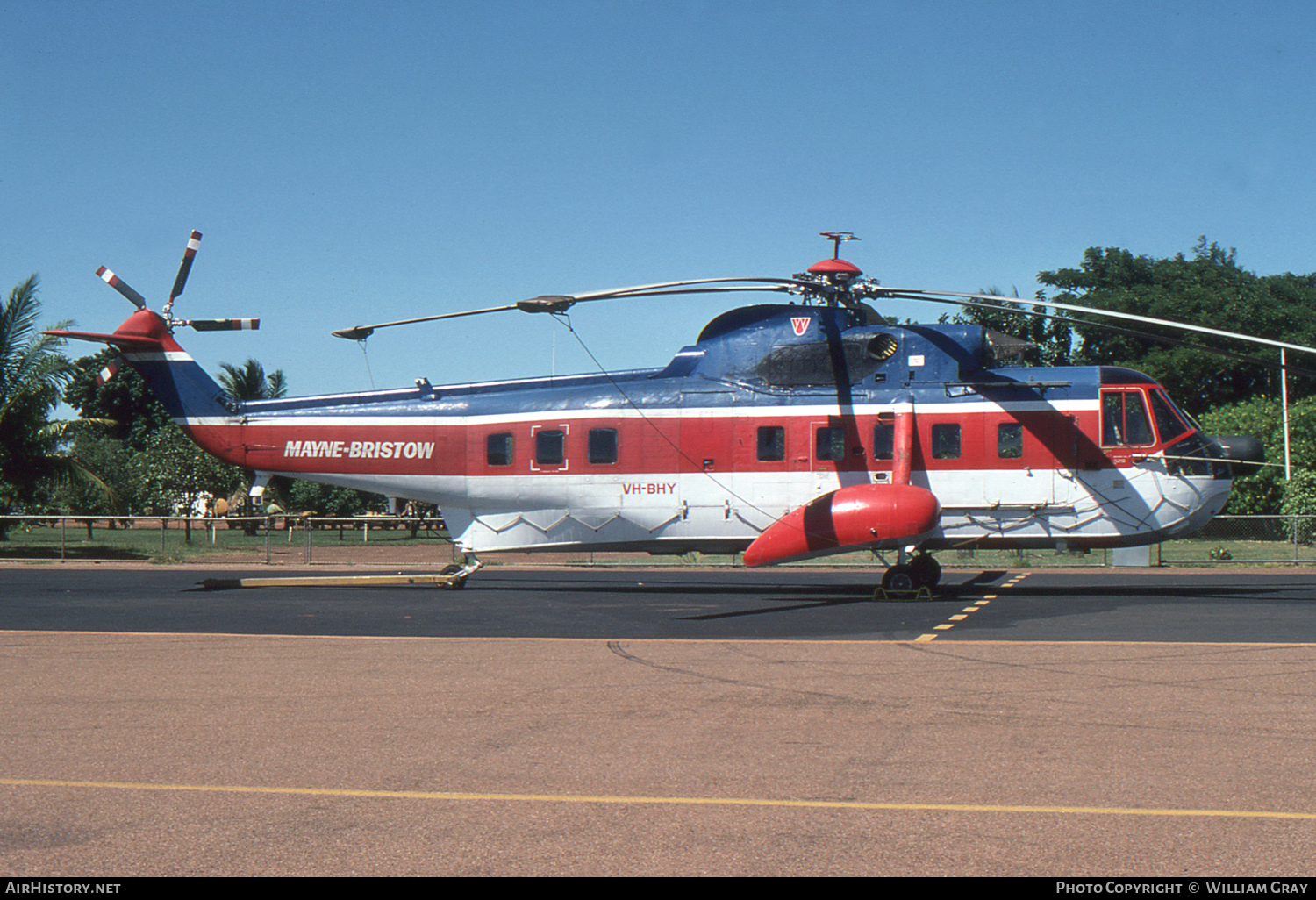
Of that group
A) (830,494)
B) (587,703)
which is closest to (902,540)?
(830,494)

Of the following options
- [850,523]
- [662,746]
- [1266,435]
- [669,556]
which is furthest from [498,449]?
[1266,435]

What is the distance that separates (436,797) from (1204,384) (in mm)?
64592

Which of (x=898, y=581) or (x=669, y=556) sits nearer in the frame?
(x=898, y=581)

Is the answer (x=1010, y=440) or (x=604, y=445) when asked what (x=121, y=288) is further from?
(x=1010, y=440)

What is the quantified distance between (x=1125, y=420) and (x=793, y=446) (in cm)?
564

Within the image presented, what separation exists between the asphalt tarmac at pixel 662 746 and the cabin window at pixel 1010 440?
411cm

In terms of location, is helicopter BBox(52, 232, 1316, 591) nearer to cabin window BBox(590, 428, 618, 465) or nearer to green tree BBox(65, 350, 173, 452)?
cabin window BBox(590, 428, 618, 465)

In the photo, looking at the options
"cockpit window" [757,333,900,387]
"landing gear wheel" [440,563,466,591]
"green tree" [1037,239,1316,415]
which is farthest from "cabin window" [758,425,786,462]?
"green tree" [1037,239,1316,415]

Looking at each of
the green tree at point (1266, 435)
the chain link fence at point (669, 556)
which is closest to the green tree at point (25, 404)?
the chain link fence at point (669, 556)

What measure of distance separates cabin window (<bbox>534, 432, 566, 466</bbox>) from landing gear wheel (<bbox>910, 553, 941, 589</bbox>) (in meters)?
6.68

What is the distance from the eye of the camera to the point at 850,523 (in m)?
17.0

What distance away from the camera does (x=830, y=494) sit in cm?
1745

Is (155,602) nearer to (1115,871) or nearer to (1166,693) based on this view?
(1166,693)

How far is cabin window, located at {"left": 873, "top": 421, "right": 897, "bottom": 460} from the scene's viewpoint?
61.8 ft
